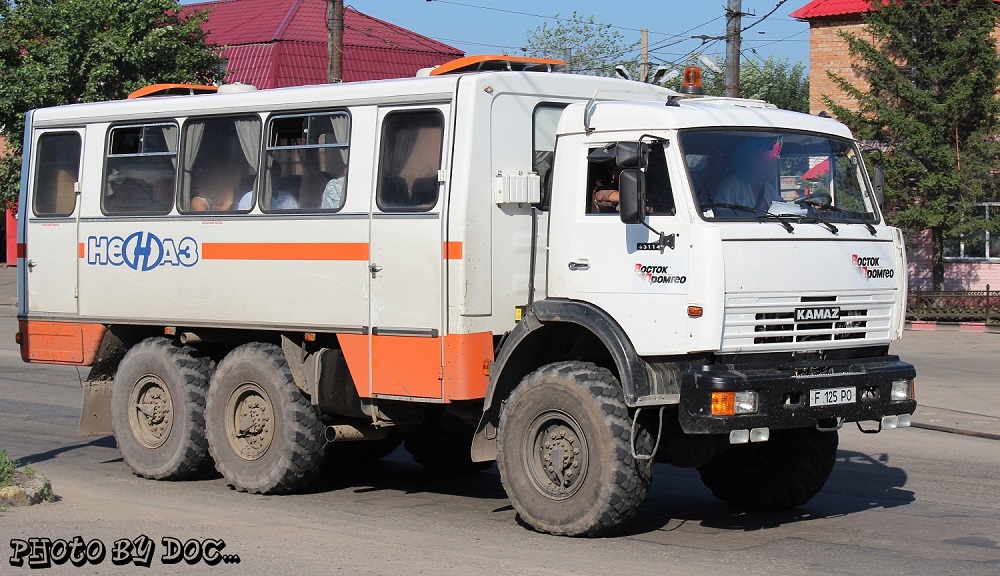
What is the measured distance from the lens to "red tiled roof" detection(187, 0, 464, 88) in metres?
37.8

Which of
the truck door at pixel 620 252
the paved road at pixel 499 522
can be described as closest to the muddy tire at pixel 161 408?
the paved road at pixel 499 522

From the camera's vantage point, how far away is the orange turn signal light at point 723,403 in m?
7.67

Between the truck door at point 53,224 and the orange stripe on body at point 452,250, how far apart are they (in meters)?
4.24

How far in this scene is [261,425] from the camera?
33.2 feet

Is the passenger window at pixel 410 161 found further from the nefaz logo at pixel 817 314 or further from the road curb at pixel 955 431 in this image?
the road curb at pixel 955 431

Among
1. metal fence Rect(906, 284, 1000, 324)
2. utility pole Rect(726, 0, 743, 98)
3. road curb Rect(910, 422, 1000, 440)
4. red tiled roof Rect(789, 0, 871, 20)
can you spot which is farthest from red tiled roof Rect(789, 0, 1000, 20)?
road curb Rect(910, 422, 1000, 440)

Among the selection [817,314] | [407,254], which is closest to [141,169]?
[407,254]

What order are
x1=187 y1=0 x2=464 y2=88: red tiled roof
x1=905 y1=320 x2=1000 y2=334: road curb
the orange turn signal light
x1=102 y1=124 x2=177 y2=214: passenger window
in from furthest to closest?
1. x1=187 y1=0 x2=464 y2=88: red tiled roof
2. x1=905 y1=320 x2=1000 y2=334: road curb
3. x1=102 y1=124 x2=177 y2=214: passenger window
4. the orange turn signal light

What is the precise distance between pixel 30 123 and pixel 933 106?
22.0 m

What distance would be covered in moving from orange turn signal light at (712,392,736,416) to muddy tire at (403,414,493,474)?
3.44 m

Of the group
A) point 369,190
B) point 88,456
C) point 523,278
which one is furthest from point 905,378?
point 88,456

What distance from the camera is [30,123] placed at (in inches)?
469

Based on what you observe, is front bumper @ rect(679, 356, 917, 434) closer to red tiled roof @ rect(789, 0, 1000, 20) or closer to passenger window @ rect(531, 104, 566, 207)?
passenger window @ rect(531, 104, 566, 207)

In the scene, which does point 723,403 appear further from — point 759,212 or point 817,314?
point 759,212
